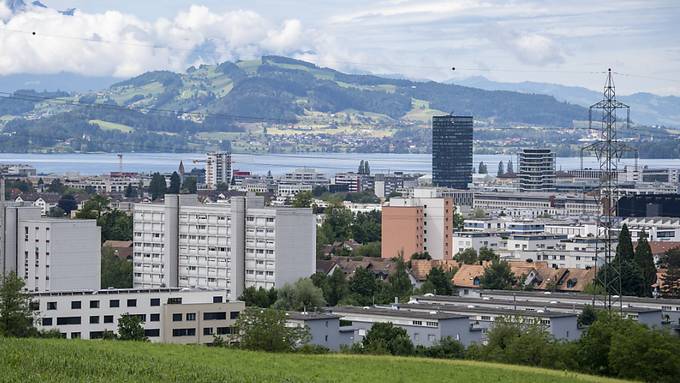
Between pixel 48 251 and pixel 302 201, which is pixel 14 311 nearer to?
pixel 48 251

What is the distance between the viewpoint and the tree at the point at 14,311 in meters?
24.2

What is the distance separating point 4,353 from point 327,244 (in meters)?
38.8

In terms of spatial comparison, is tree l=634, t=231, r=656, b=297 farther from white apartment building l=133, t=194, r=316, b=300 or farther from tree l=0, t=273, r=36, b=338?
tree l=0, t=273, r=36, b=338

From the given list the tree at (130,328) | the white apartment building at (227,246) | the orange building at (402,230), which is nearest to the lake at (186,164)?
the orange building at (402,230)

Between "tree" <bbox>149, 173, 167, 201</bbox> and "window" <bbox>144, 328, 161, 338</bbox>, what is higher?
"tree" <bbox>149, 173, 167, 201</bbox>

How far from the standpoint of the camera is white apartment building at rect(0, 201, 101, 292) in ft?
119

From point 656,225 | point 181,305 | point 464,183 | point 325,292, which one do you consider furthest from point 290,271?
point 464,183

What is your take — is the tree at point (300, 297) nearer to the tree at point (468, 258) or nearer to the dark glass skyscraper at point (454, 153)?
the tree at point (468, 258)

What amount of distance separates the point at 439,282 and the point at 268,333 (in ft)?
52.4

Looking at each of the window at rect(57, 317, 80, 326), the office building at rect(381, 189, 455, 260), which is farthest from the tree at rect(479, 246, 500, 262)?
the window at rect(57, 317, 80, 326)

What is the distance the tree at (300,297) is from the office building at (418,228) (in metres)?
17.6

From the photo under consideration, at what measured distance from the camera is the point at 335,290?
37.4 meters

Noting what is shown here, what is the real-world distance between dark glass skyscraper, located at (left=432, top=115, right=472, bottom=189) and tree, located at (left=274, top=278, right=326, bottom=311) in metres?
86.6

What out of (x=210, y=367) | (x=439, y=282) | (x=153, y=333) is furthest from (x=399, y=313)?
(x=210, y=367)
